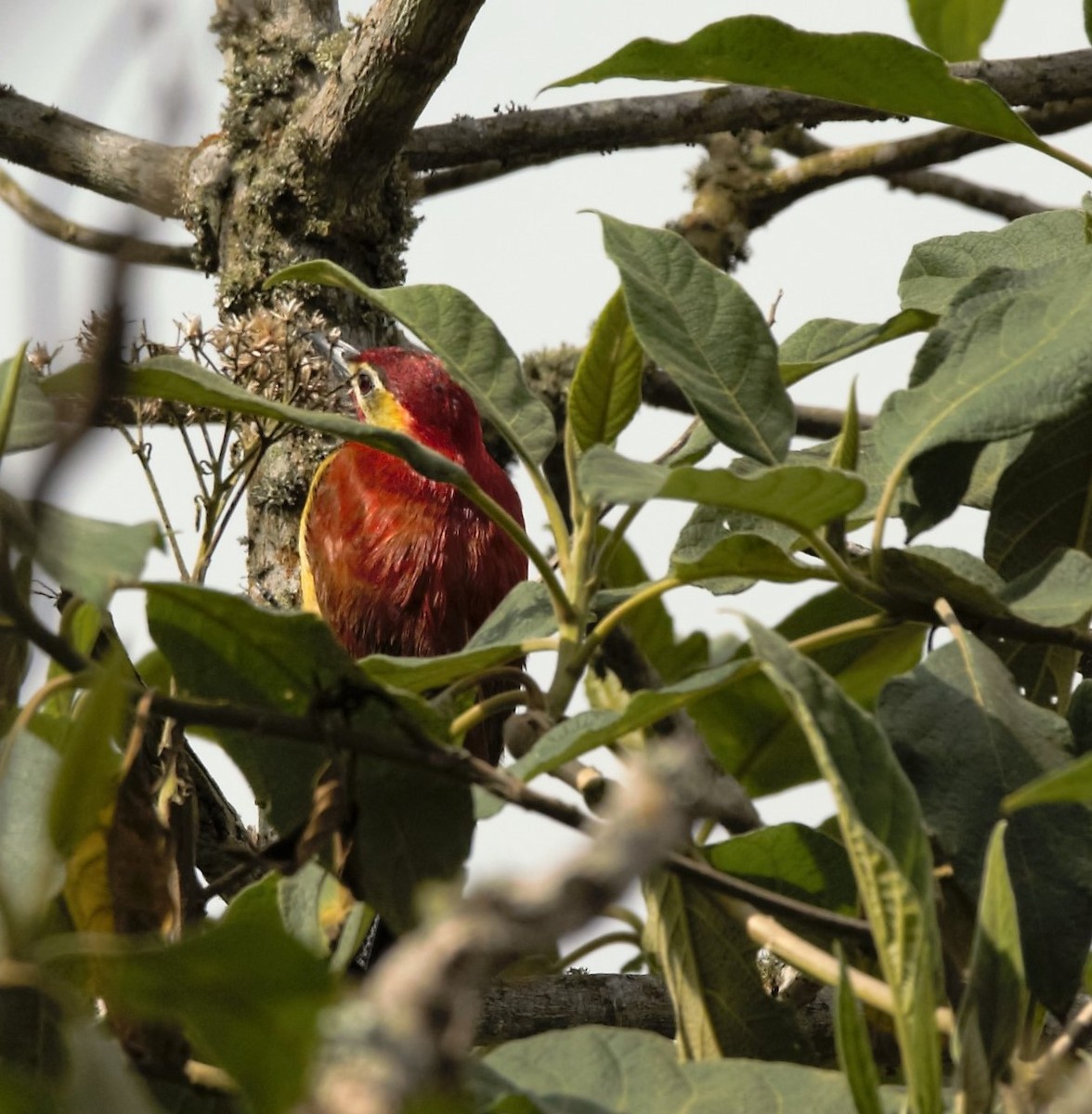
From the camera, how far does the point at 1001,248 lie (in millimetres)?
1449

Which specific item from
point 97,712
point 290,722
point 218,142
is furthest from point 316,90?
point 97,712

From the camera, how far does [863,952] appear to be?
111cm

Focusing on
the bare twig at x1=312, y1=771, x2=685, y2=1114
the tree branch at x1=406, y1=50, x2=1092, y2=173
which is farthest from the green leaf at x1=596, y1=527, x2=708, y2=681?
the tree branch at x1=406, y1=50, x2=1092, y2=173

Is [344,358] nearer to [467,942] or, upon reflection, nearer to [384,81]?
[384,81]

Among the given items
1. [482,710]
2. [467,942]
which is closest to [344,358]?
[482,710]

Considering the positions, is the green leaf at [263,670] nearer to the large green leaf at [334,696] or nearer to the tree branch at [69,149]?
the large green leaf at [334,696]

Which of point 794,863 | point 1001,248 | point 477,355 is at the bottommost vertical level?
point 794,863

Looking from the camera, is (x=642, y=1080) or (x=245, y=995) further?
(x=642, y=1080)

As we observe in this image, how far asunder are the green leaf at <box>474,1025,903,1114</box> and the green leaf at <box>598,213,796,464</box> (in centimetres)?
43

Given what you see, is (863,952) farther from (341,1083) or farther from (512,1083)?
(341,1083)

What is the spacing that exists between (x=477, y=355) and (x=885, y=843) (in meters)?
0.62

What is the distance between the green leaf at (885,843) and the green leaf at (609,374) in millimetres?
470

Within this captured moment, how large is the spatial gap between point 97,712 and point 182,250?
8.56ft

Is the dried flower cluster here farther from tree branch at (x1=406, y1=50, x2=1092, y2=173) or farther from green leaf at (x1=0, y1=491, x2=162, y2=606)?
tree branch at (x1=406, y1=50, x2=1092, y2=173)
